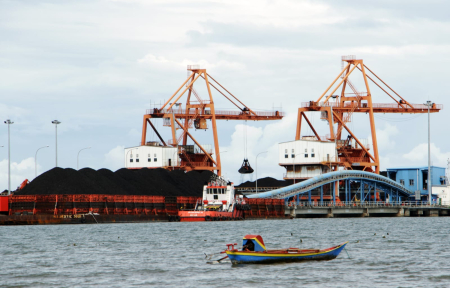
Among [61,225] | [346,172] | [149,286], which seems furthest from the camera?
[346,172]

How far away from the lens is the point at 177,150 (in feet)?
425

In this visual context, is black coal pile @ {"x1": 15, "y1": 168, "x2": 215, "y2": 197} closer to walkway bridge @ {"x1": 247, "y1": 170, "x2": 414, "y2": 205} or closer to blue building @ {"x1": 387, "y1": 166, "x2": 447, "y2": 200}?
walkway bridge @ {"x1": 247, "y1": 170, "x2": 414, "y2": 205}

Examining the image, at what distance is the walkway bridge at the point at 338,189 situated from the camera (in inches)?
4818

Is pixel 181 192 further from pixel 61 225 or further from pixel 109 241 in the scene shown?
pixel 109 241

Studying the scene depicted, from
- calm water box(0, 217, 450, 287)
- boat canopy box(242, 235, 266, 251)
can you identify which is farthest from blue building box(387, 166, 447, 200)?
boat canopy box(242, 235, 266, 251)

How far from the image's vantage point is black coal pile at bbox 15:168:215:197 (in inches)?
3829

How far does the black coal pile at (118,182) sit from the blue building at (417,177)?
151ft

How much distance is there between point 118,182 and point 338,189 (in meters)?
45.6

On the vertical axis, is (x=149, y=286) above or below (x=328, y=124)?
below

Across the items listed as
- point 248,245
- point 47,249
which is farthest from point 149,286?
point 47,249

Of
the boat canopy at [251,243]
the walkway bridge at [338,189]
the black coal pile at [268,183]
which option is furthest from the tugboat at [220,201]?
the boat canopy at [251,243]

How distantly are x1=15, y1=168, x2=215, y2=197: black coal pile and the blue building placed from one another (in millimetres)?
46090

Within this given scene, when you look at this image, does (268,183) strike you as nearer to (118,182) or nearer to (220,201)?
(118,182)

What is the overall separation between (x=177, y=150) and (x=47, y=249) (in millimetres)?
75813
